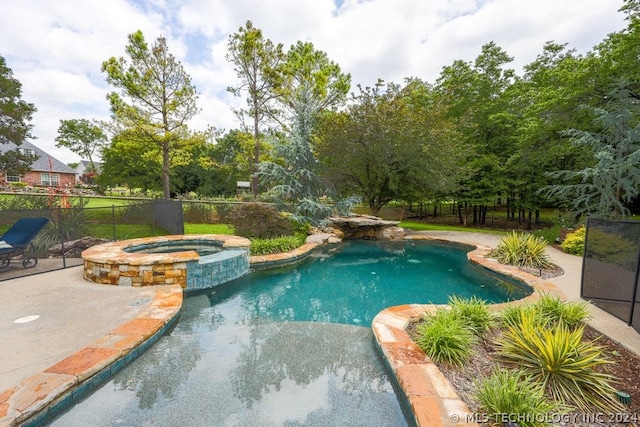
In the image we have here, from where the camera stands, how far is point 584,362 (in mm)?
2451

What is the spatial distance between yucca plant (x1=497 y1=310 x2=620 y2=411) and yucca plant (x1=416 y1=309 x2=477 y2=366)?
409mm

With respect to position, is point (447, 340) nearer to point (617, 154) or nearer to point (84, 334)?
point (84, 334)

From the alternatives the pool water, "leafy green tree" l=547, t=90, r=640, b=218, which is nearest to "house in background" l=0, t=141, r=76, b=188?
the pool water

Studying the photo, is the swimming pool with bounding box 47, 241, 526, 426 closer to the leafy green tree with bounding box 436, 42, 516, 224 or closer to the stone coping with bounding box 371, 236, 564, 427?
the stone coping with bounding box 371, 236, 564, 427

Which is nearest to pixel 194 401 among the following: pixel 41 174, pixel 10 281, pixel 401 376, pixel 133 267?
pixel 401 376

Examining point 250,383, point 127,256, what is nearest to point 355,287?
point 250,383

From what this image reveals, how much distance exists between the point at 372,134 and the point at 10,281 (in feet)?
38.0

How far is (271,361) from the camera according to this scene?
3.22 metres

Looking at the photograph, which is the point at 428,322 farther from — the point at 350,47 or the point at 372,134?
the point at 350,47

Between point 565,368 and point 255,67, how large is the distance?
15.9 metres

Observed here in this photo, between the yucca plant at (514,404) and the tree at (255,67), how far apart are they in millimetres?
12420

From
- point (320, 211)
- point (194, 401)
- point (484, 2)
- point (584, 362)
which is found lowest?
point (194, 401)

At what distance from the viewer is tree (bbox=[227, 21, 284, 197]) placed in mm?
13805

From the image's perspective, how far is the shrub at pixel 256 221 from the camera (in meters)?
8.73
